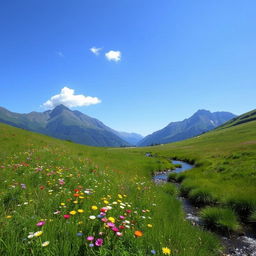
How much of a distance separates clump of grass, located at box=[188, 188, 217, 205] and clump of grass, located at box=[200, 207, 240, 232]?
3015 millimetres

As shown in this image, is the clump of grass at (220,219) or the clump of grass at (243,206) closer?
the clump of grass at (220,219)

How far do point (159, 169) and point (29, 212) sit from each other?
97.3 feet

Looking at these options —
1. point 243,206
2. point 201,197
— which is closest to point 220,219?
point 243,206

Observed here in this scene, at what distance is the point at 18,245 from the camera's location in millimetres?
2916

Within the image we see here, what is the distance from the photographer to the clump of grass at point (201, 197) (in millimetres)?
12898

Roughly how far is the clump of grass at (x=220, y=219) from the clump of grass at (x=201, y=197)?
9.89ft

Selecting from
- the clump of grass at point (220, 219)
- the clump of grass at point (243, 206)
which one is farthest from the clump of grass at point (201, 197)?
the clump of grass at point (220, 219)

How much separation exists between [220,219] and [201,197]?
174 inches

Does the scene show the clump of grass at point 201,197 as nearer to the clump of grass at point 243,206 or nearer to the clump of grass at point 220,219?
the clump of grass at point 243,206

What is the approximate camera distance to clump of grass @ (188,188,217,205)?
42.3 feet

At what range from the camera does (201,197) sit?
13.6 metres

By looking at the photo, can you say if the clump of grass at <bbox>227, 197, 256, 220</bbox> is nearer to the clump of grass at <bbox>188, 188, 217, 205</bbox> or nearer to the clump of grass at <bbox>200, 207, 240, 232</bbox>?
the clump of grass at <bbox>200, 207, 240, 232</bbox>

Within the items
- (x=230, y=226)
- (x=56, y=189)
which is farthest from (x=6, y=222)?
(x=230, y=226)

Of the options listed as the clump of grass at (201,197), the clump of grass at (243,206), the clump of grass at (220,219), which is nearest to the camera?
the clump of grass at (220,219)
